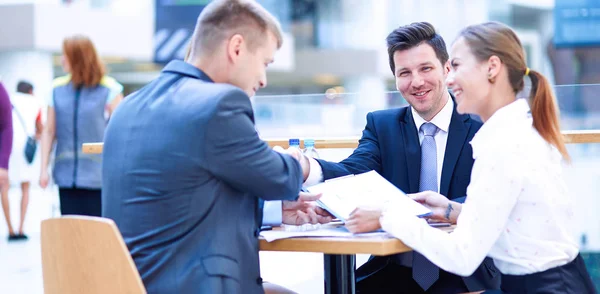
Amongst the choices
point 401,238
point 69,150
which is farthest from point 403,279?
point 69,150

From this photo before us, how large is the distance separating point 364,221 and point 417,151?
646mm

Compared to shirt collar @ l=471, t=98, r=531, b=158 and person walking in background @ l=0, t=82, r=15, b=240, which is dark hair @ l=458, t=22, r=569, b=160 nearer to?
shirt collar @ l=471, t=98, r=531, b=158

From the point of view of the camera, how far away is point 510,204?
5.70ft

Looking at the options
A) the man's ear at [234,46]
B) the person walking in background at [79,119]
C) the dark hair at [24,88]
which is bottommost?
the dark hair at [24,88]

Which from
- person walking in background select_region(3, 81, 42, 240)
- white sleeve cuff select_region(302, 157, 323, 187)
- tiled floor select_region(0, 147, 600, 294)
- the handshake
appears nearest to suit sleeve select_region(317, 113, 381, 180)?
white sleeve cuff select_region(302, 157, 323, 187)

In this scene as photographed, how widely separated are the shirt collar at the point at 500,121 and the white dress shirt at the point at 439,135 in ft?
1.98

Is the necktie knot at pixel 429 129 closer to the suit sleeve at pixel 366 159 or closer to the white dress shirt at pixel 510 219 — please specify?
the suit sleeve at pixel 366 159

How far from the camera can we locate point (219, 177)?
1769 millimetres

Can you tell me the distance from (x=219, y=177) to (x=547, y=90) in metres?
0.80

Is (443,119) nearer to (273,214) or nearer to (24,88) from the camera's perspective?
(273,214)

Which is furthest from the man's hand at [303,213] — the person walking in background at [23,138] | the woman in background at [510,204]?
the person walking in background at [23,138]

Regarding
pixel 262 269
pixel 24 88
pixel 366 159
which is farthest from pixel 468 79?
pixel 24 88

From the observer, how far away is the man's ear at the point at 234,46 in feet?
6.14

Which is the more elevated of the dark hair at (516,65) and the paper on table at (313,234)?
the dark hair at (516,65)
